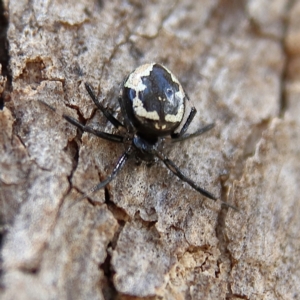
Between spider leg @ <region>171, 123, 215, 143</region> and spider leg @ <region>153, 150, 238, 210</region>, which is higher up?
spider leg @ <region>171, 123, 215, 143</region>

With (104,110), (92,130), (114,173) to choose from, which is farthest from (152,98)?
(114,173)

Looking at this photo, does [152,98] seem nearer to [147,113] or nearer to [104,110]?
[147,113]

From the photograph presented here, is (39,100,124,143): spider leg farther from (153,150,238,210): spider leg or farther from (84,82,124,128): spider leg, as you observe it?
(153,150,238,210): spider leg

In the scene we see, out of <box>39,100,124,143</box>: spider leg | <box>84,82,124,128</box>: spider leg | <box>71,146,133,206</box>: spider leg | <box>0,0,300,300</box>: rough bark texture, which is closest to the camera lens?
<box>0,0,300,300</box>: rough bark texture

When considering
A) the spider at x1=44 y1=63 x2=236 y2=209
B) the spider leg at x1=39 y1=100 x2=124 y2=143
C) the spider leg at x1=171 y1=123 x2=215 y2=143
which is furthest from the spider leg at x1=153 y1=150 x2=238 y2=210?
the spider leg at x1=39 y1=100 x2=124 y2=143

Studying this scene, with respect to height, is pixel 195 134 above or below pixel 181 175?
above

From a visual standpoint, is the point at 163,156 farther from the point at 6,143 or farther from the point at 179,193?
the point at 6,143

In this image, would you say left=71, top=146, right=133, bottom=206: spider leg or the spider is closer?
left=71, top=146, right=133, bottom=206: spider leg

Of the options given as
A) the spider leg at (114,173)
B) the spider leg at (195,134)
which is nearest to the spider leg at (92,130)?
the spider leg at (114,173)
